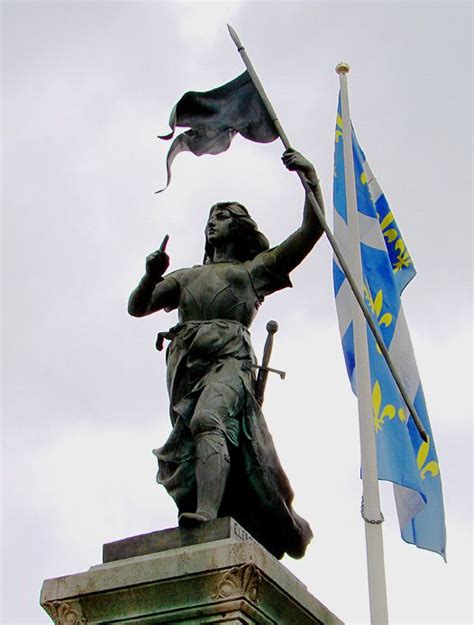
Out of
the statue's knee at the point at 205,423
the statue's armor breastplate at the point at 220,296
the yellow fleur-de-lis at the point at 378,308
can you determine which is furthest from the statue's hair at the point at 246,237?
the yellow fleur-de-lis at the point at 378,308

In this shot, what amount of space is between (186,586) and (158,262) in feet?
7.87

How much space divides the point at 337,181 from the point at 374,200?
0.59 metres

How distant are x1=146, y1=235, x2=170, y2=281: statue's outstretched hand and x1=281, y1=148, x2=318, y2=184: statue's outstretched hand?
1074 mm

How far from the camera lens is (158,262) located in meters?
8.07

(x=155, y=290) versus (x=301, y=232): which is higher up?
(x=301, y=232)

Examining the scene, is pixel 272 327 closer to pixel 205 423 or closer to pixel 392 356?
pixel 205 423

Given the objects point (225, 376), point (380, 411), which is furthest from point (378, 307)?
point (225, 376)

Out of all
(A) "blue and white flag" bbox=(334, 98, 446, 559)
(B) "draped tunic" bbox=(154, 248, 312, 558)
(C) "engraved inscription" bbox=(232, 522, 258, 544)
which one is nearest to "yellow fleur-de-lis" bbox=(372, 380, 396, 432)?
(A) "blue and white flag" bbox=(334, 98, 446, 559)

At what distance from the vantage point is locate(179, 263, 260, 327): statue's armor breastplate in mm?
8297

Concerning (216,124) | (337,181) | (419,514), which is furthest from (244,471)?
(337,181)

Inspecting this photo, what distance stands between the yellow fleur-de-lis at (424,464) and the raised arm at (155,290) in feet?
14.6

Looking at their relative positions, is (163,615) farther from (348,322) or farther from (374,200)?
(374,200)

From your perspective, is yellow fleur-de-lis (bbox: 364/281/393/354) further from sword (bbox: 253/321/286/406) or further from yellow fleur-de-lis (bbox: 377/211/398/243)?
sword (bbox: 253/321/286/406)

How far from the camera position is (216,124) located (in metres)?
9.55
